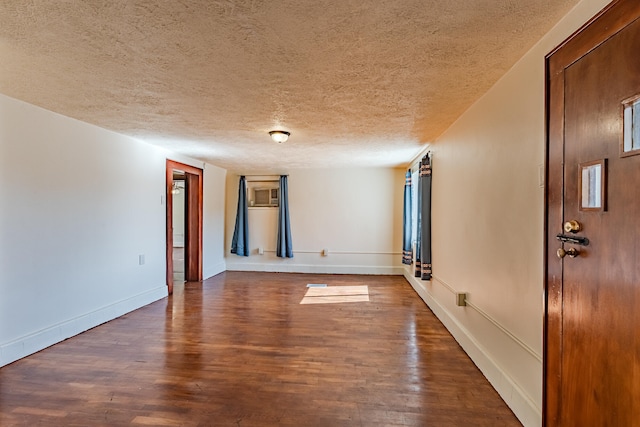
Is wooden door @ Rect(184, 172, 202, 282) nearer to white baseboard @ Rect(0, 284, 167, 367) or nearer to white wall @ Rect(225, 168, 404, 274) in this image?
white wall @ Rect(225, 168, 404, 274)

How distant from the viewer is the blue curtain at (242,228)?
6.68 metres

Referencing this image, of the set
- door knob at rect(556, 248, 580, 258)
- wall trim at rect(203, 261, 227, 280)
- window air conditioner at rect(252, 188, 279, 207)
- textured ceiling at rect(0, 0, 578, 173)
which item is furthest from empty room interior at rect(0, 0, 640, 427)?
window air conditioner at rect(252, 188, 279, 207)

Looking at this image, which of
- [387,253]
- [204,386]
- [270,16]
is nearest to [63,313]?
[204,386]

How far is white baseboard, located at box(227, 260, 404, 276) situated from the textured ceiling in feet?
12.1

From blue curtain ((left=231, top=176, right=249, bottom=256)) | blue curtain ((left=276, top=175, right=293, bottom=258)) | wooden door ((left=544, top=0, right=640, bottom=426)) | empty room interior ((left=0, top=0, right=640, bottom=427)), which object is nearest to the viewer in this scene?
wooden door ((left=544, top=0, right=640, bottom=426))

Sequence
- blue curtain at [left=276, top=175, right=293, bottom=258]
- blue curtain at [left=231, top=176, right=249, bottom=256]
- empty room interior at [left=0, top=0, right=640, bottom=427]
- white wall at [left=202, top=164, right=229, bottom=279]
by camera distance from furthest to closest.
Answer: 1. blue curtain at [left=231, top=176, right=249, bottom=256]
2. blue curtain at [left=276, top=175, right=293, bottom=258]
3. white wall at [left=202, top=164, right=229, bottom=279]
4. empty room interior at [left=0, top=0, right=640, bottom=427]

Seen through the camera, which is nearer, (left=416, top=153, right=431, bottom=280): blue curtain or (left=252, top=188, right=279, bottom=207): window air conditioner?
(left=416, top=153, right=431, bottom=280): blue curtain

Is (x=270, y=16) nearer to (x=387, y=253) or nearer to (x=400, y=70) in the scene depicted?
(x=400, y=70)

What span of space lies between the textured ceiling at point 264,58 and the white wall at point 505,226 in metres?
0.17

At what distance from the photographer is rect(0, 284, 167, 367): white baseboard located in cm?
258

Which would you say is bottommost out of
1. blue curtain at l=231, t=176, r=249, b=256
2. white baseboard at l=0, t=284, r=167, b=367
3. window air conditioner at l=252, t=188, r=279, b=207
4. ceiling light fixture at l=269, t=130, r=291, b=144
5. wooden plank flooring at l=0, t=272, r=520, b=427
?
wooden plank flooring at l=0, t=272, r=520, b=427

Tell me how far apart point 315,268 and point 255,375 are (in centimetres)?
427

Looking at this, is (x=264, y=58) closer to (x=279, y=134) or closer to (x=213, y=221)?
(x=279, y=134)

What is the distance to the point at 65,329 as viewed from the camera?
3059mm
